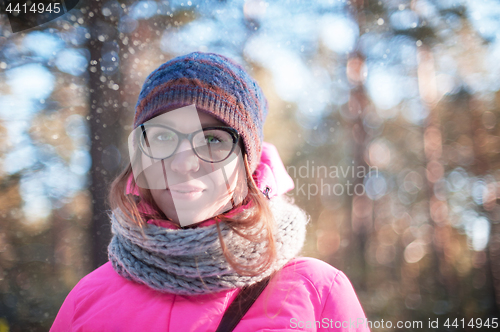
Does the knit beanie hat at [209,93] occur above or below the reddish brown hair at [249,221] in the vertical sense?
above

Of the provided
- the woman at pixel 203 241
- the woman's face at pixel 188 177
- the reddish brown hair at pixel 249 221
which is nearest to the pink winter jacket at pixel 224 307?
the woman at pixel 203 241

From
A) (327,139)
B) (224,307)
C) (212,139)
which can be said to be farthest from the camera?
(327,139)

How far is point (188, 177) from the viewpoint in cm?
126

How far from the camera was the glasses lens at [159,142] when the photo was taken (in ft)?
4.19

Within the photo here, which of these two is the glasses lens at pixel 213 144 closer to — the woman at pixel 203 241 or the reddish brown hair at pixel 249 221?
the woman at pixel 203 241

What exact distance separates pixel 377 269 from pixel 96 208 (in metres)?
9.09

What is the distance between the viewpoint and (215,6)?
366 centimetres

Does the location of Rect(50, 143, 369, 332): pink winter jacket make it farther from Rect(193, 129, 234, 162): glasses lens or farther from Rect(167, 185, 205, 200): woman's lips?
Rect(193, 129, 234, 162): glasses lens

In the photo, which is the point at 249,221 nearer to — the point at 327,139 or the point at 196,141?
the point at 196,141

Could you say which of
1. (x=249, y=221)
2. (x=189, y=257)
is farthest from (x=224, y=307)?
(x=249, y=221)

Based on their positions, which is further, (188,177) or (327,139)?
(327,139)

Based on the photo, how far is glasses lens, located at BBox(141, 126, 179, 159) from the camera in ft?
4.19

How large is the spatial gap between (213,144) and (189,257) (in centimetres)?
57

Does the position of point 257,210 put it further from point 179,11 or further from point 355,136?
point 355,136
